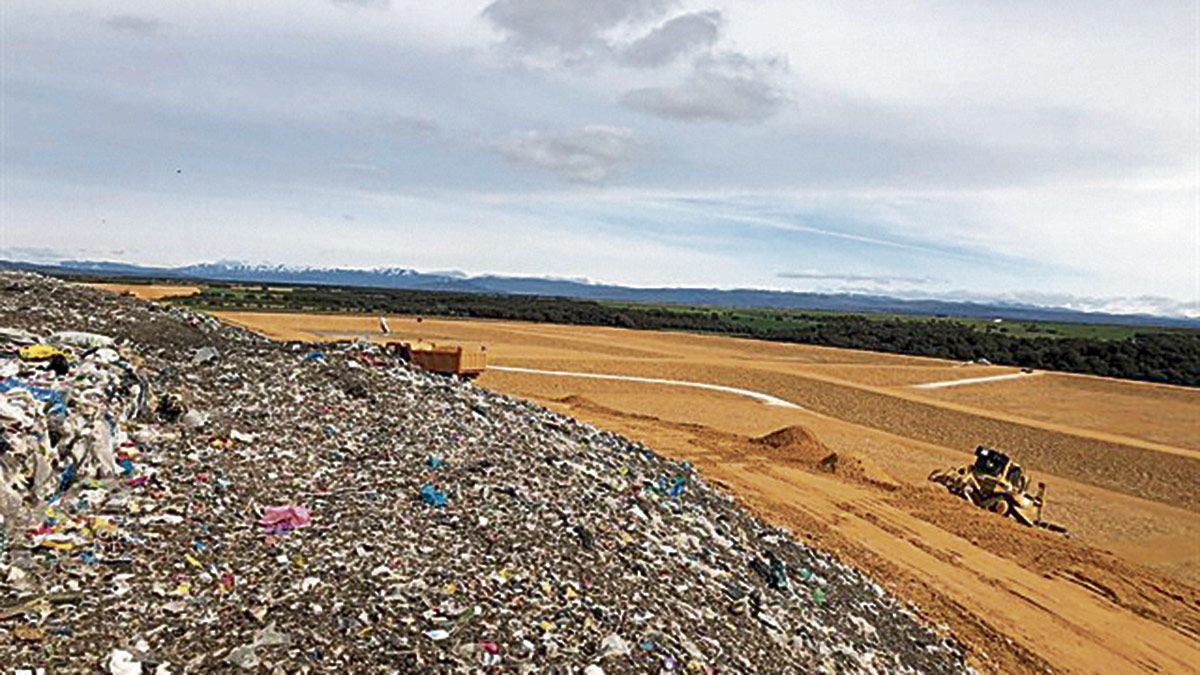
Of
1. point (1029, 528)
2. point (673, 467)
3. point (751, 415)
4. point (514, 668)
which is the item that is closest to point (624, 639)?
point (514, 668)

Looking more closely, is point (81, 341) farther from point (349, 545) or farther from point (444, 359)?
point (444, 359)

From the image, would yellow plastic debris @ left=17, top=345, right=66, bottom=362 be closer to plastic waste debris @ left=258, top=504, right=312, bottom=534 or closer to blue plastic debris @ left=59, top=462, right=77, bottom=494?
blue plastic debris @ left=59, top=462, right=77, bottom=494

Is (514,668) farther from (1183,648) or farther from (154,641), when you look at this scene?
(1183,648)

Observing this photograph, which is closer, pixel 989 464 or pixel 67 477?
pixel 67 477

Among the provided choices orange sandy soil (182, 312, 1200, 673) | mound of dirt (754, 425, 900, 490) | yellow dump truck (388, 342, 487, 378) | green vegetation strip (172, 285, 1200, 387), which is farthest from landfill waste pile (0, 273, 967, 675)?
green vegetation strip (172, 285, 1200, 387)

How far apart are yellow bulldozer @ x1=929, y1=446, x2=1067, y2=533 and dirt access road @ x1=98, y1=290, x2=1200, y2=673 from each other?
602mm

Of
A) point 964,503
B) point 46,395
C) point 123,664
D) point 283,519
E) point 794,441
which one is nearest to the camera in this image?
point 123,664

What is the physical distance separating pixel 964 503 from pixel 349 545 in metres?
10.7

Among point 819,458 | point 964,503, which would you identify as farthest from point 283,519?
point 819,458

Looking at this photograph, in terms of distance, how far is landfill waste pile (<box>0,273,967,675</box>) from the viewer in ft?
14.4

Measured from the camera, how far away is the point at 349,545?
213 inches

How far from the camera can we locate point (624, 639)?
5059 mm

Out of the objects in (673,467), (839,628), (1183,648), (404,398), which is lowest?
(1183,648)

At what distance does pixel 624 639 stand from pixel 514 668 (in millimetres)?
858
